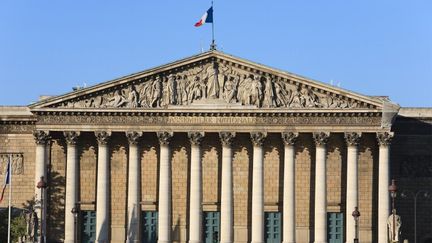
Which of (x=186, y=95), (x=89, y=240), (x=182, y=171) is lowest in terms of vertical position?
(x=89, y=240)

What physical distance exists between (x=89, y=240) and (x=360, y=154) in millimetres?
18432

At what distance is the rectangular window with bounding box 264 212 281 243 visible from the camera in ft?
238

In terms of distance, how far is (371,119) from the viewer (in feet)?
234

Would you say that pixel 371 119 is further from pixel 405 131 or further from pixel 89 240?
pixel 89 240

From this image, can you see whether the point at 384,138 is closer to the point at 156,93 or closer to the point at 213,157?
the point at 213,157

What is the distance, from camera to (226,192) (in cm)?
7150

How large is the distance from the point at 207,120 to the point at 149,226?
7.93 metres

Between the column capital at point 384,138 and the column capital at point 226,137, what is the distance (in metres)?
9.18

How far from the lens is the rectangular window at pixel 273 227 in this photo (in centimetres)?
7256

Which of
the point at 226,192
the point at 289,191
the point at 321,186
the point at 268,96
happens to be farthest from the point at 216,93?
the point at 321,186

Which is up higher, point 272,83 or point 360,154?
point 272,83

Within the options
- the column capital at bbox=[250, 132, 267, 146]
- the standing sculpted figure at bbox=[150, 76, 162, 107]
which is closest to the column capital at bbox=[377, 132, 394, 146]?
the column capital at bbox=[250, 132, 267, 146]

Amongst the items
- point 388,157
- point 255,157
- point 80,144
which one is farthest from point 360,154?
point 80,144

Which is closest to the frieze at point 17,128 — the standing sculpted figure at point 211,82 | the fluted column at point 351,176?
the standing sculpted figure at point 211,82
